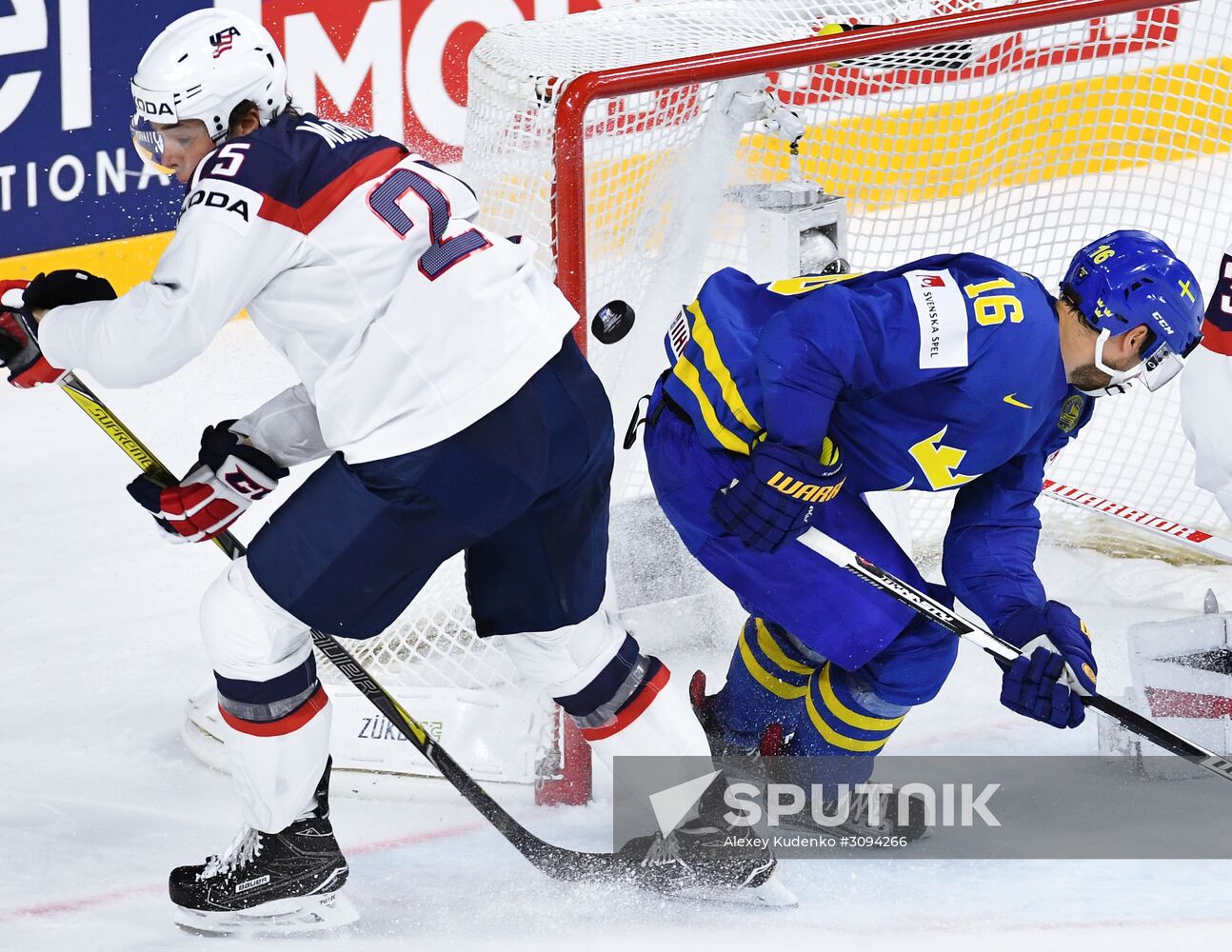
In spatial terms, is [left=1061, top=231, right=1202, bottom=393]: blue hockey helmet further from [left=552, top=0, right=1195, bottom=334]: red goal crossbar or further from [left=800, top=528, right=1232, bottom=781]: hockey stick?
[left=552, top=0, right=1195, bottom=334]: red goal crossbar

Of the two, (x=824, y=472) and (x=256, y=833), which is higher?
(x=824, y=472)

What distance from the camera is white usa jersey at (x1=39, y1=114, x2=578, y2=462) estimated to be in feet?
6.19

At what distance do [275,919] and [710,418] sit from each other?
3.10 ft

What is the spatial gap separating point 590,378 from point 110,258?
9.81ft

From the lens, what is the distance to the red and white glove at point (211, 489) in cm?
217

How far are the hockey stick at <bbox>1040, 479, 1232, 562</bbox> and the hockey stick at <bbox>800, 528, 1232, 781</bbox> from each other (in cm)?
93

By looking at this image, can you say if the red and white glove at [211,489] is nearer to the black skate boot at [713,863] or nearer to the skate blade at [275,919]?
the skate blade at [275,919]

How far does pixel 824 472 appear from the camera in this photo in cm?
231

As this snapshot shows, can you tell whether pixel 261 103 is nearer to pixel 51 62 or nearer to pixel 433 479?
pixel 433 479

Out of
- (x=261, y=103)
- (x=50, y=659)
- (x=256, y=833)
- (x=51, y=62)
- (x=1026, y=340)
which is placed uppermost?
(x=261, y=103)

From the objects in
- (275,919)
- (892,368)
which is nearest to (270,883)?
(275,919)

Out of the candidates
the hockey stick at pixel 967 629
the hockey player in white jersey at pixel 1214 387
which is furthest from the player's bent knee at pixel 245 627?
the hockey player in white jersey at pixel 1214 387

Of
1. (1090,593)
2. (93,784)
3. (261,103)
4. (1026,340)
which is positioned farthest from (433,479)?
(1090,593)

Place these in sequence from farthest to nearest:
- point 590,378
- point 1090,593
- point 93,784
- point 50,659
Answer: point 1090,593 → point 50,659 → point 93,784 → point 590,378
